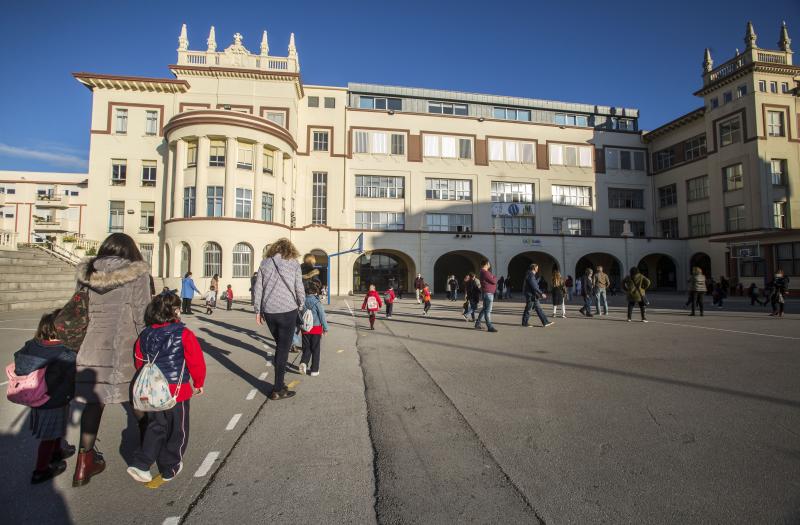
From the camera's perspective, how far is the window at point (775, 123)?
96.5ft

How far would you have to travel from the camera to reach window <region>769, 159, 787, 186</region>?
29.3m

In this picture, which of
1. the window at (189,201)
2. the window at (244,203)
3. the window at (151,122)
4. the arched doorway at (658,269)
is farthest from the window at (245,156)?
the arched doorway at (658,269)

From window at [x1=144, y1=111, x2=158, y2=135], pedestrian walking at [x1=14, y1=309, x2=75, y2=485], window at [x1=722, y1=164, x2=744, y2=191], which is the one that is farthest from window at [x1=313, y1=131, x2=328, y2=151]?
window at [x1=722, y1=164, x2=744, y2=191]

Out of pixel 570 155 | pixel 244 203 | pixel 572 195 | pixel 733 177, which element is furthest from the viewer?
pixel 570 155

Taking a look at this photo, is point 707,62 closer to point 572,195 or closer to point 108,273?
point 572,195

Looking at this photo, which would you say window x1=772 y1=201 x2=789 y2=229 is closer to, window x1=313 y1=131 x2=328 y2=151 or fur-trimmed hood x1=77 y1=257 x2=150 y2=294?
window x1=313 y1=131 x2=328 y2=151

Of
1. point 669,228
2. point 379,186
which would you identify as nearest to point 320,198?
point 379,186

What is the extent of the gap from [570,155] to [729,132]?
11923 millimetres

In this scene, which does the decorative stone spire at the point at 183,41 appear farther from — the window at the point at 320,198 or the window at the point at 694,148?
the window at the point at 694,148

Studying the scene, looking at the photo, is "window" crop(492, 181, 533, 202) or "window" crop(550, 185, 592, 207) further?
"window" crop(550, 185, 592, 207)

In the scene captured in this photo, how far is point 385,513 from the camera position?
233cm

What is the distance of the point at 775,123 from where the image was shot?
29.5m

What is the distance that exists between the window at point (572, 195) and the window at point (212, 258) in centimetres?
2916

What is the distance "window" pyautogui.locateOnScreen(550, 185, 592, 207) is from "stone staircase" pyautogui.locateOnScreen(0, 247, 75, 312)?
119ft
